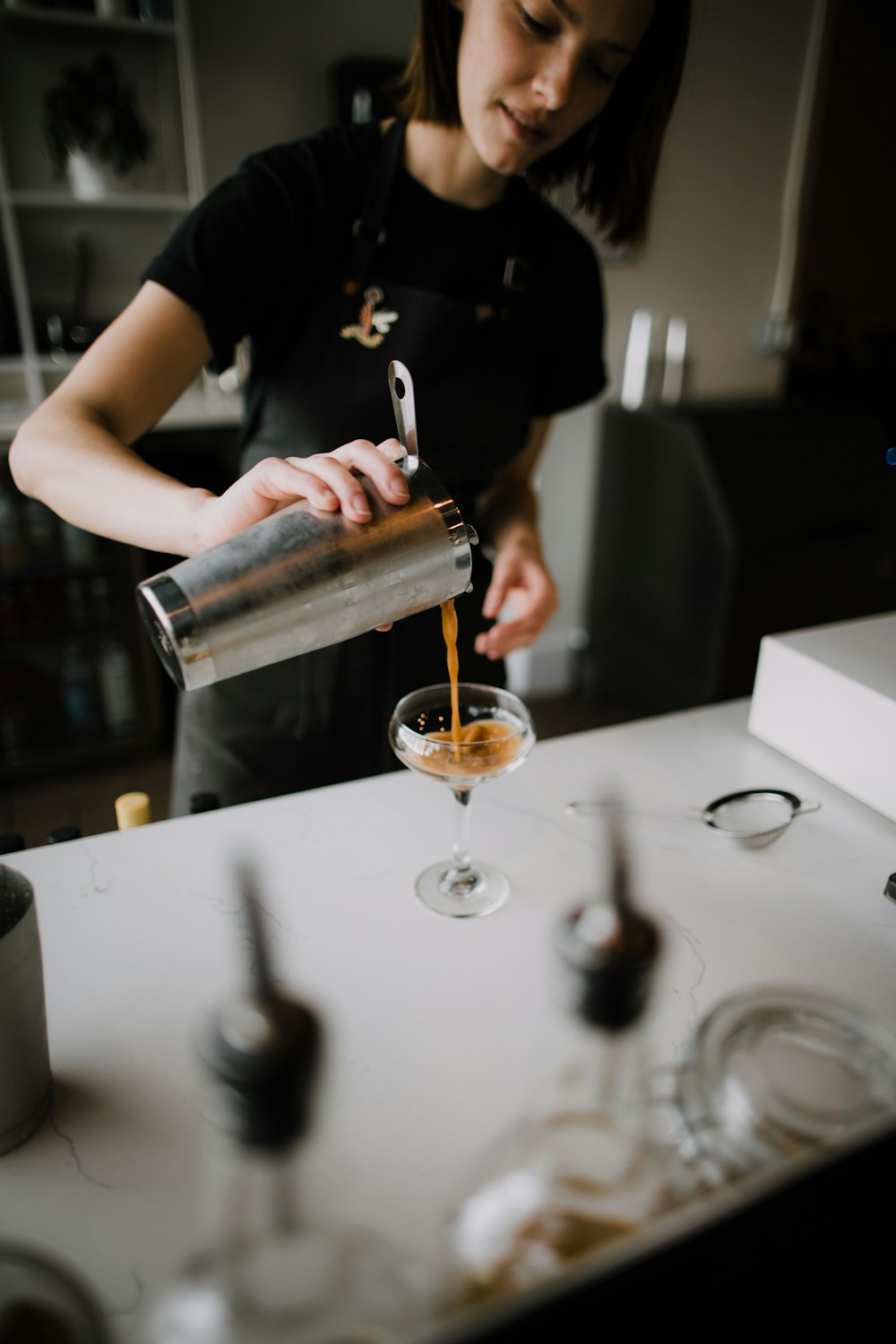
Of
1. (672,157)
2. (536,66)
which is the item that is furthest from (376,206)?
(672,157)

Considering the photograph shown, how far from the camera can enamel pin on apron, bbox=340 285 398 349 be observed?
103 cm

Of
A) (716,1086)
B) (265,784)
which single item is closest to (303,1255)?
(716,1086)

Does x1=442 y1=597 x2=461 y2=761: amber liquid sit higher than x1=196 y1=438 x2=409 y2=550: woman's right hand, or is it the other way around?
x1=196 y1=438 x2=409 y2=550: woman's right hand

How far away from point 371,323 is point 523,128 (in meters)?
0.27

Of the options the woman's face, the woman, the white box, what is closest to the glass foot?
the woman

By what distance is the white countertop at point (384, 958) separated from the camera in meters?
0.58

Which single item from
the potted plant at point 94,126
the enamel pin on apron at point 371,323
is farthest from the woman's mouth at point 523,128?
the potted plant at point 94,126

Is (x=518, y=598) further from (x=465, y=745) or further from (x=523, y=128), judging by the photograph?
(x=523, y=128)

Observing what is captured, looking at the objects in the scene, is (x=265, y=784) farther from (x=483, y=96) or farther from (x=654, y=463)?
(x=654, y=463)

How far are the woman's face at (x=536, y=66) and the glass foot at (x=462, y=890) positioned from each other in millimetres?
782

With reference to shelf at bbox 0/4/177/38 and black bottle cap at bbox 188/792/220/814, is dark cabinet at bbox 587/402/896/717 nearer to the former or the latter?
shelf at bbox 0/4/177/38

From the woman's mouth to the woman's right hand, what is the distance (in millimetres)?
440

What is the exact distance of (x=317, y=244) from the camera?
3.31 feet

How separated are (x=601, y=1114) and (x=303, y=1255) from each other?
189 millimetres
